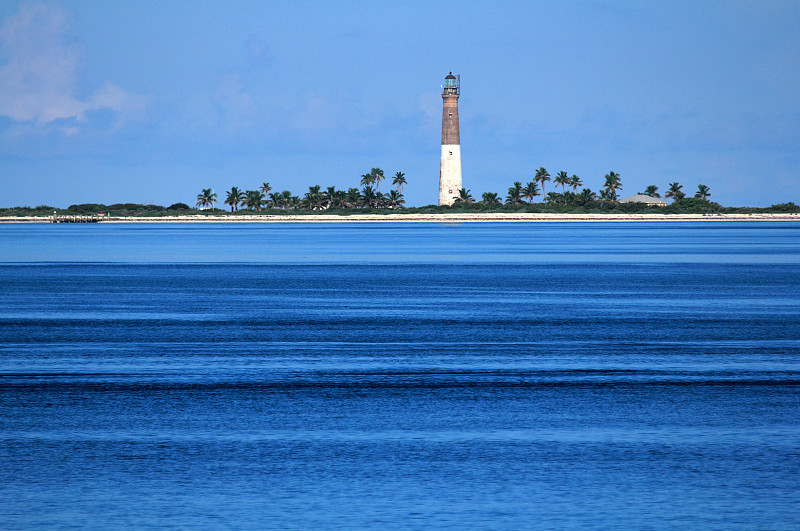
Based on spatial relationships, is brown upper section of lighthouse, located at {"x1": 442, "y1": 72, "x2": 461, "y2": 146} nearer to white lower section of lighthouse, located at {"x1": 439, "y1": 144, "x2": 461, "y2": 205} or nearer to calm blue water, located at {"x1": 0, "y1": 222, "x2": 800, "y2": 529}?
white lower section of lighthouse, located at {"x1": 439, "y1": 144, "x2": 461, "y2": 205}

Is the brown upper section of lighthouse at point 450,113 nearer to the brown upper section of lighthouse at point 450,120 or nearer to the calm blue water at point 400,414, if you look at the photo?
the brown upper section of lighthouse at point 450,120

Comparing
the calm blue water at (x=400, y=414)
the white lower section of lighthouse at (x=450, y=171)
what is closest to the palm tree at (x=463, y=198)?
the white lower section of lighthouse at (x=450, y=171)

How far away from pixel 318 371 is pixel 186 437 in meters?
5.41

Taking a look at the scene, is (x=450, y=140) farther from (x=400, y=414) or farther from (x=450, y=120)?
(x=400, y=414)

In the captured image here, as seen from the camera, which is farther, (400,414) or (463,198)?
(463,198)

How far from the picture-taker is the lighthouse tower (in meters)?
153

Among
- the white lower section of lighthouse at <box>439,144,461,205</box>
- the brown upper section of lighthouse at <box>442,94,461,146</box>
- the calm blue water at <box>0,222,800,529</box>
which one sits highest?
the brown upper section of lighthouse at <box>442,94,461,146</box>

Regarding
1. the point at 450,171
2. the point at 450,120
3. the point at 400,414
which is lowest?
the point at 400,414

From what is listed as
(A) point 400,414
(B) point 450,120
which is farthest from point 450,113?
(A) point 400,414

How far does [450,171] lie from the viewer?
157 m

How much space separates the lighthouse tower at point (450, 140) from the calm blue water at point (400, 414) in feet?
400

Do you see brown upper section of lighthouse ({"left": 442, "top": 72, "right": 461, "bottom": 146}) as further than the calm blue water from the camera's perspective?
Yes

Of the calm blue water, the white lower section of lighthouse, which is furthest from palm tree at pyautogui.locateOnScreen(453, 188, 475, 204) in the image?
the calm blue water

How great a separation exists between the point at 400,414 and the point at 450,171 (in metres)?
144
